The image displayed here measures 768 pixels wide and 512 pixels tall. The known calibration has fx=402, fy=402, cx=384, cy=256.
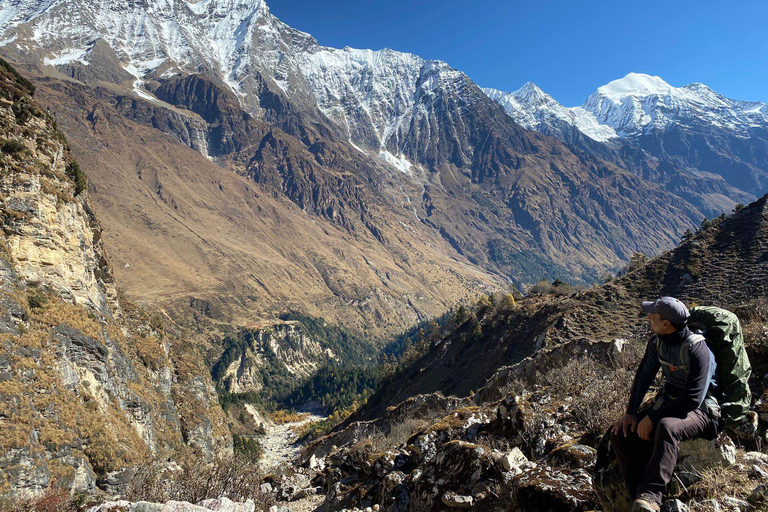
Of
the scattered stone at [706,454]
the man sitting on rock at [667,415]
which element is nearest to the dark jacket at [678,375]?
the man sitting on rock at [667,415]

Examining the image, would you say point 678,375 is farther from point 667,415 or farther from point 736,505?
point 736,505

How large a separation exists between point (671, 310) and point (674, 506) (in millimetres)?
2395

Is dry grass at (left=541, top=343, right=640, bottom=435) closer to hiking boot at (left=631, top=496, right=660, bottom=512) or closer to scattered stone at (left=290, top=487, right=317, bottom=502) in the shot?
hiking boot at (left=631, top=496, right=660, bottom=512)

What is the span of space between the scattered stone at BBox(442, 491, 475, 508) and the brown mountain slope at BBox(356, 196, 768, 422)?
67.2 feet

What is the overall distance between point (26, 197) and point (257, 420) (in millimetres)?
124343

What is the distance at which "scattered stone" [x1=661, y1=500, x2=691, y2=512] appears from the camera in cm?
410

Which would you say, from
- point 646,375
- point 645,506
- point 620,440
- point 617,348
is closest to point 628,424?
point 620,440

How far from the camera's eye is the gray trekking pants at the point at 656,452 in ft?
14.8

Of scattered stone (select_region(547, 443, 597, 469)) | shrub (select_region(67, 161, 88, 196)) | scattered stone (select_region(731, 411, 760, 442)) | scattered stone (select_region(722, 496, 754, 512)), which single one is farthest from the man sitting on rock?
shrub (select_region(67, 161, 88, 196))

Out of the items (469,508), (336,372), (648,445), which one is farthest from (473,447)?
(336,372)

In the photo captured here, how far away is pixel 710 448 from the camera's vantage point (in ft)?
15.6

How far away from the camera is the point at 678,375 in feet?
17.4

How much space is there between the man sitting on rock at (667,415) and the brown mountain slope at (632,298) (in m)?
22.9

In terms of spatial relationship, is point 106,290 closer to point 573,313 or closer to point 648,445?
point 648,445
